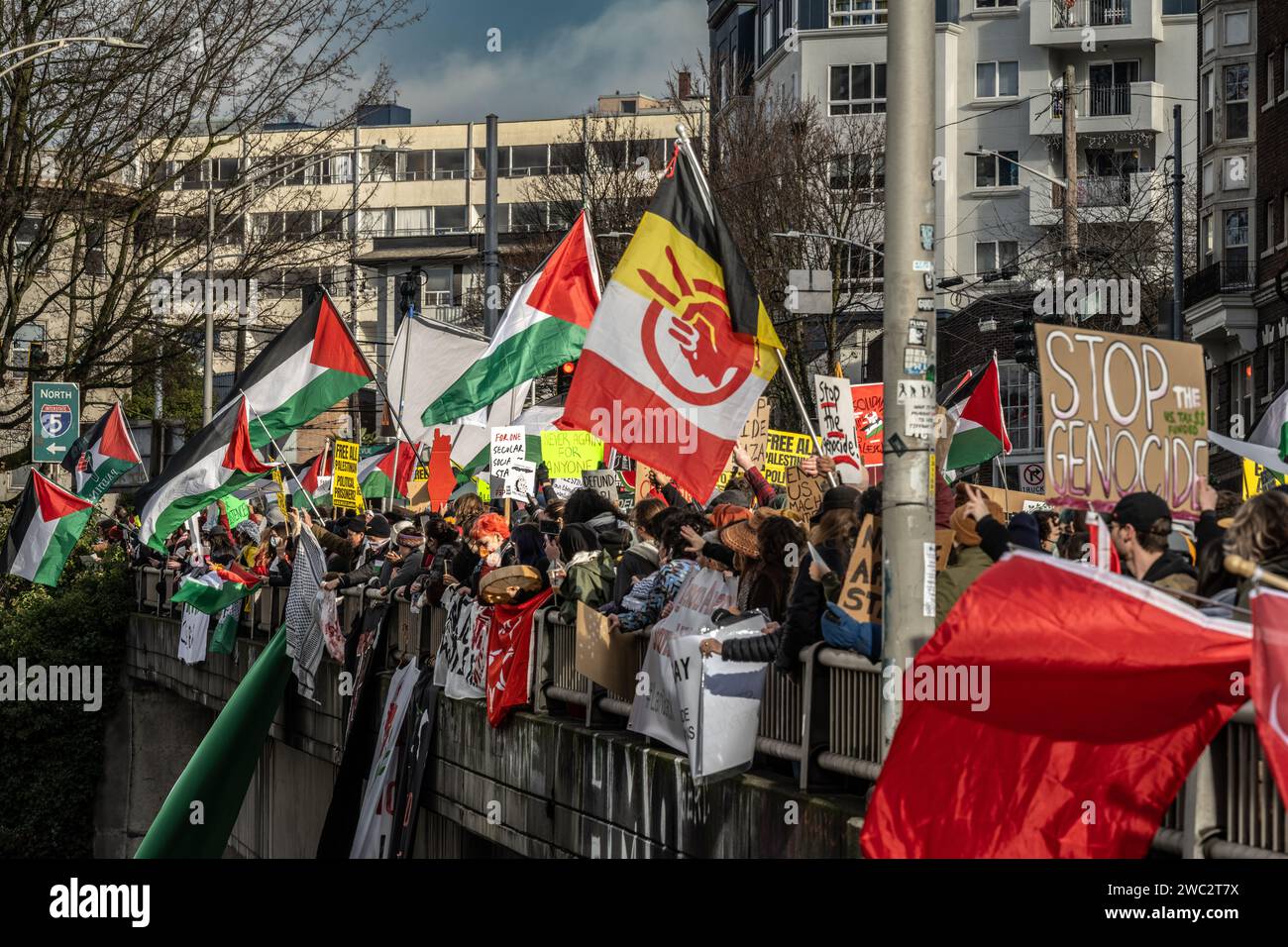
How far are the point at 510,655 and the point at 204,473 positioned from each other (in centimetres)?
581

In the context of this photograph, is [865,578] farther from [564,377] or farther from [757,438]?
[564,377]

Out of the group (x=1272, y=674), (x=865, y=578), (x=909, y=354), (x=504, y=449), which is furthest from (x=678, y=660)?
(x=504, y=449)

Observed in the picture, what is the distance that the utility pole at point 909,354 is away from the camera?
27.7 ft

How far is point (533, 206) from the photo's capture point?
5219 centimetres

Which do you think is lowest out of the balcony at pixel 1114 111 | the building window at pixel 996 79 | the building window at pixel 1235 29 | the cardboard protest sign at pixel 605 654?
the cardboard protest sign at pixel 605 654

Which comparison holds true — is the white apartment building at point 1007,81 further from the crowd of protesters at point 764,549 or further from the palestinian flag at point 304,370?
the crowd of protesters at point 764,549

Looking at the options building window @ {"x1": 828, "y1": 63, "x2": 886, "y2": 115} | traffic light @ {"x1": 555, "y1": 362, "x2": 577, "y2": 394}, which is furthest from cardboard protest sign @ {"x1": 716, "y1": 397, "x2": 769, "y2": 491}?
building window @ {"x1": 828, "y1": 63, "x2": 886, "y2": 115}

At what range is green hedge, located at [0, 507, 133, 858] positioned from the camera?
34.5 metres

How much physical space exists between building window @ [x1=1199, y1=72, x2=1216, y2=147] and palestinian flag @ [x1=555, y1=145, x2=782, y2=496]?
3807 centimetres

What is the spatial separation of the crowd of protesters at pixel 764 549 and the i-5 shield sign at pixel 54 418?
10.9 m

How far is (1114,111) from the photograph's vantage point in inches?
2534

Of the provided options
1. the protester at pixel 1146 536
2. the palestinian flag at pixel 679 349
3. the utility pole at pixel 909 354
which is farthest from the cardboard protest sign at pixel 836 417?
the protester at pixel 1146 536
